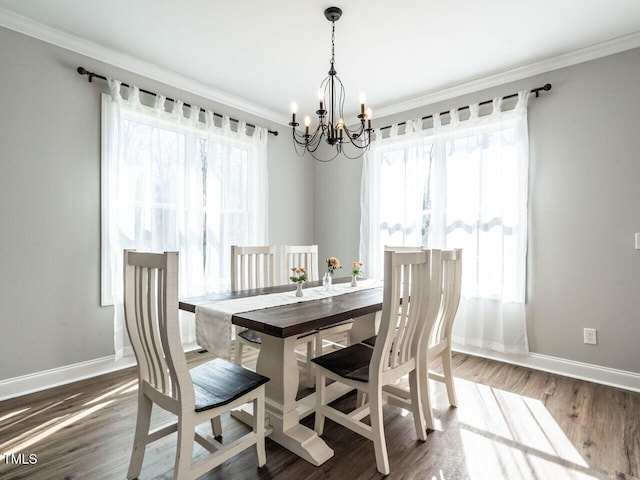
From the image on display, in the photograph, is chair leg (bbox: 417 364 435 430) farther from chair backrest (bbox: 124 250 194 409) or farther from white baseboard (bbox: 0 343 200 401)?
white baseboard (bbox: 0 343 200 401)

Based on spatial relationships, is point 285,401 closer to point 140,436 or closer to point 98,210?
point 140,436

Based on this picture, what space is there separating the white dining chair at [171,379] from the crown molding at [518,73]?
329 centimetres

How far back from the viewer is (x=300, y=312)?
1.87 m

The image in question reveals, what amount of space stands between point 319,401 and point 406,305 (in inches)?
29.6

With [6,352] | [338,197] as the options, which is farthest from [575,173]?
[6,352]

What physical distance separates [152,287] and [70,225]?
5.99 feet

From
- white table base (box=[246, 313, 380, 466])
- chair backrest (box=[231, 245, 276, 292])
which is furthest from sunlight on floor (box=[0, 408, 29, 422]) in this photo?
white table base (box=[246, 313, 380, 466])

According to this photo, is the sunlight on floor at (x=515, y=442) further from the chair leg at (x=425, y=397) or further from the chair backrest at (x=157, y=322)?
the chair backrest at (x=157, y=322)

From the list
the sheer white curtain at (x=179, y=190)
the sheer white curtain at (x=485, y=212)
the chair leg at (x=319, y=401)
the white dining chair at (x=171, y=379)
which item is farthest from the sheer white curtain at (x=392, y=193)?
the white dining chair at (x=171, y=379)

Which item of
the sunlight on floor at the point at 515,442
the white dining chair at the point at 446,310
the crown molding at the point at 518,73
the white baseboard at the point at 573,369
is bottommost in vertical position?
the sunlight on floor at the point at 515,442

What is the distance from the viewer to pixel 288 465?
173 cm

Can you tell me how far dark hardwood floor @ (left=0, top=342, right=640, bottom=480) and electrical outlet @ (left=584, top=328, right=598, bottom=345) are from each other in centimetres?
36

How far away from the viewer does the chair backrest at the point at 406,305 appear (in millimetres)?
→ 1642

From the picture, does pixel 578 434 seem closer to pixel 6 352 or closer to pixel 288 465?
pixel 288 465
